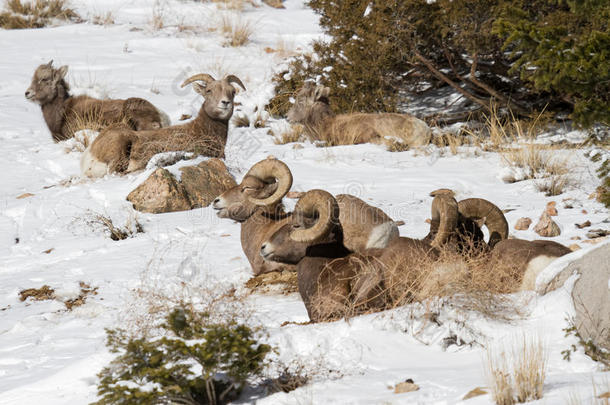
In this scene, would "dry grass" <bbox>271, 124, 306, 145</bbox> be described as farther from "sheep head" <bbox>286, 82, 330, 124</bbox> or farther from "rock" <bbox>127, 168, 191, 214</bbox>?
"rock" <bbox>127, 168, 191, 214</bbox>

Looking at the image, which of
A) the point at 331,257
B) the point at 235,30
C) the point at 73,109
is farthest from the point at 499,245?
the point at 235,30

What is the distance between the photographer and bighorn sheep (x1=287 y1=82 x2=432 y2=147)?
11984 millimetres

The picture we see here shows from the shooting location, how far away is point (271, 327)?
5.30 metres

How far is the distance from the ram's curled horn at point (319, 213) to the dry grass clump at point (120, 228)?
390 centimetres

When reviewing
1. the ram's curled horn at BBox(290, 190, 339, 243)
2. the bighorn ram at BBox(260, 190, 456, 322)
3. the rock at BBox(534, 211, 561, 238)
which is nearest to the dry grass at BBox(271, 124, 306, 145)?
the rock at BBox(534, 211, 561, 238)

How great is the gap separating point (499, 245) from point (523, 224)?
6.67ft

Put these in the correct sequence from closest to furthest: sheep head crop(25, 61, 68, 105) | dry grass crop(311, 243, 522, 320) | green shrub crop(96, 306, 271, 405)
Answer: green shrub crop(96, 306, 271, 405) → dry grass crop(311, 243, 522, 320) → sheep head crop(25, 61, 68, 105)

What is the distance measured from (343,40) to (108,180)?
574cm

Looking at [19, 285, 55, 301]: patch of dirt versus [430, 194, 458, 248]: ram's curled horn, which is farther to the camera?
[19, 285, 55, 301]: patch of dirt

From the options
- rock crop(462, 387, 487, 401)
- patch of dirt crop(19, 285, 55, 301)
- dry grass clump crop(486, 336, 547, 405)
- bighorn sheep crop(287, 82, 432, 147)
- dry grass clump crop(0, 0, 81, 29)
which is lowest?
patch of dirt crop(19, 285, 55, 301)

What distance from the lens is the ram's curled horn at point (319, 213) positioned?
550cm

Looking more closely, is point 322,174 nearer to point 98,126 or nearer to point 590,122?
point 98,126

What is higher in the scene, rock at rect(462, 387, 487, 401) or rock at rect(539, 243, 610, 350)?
rock at rect(539, 243, 610, 350)

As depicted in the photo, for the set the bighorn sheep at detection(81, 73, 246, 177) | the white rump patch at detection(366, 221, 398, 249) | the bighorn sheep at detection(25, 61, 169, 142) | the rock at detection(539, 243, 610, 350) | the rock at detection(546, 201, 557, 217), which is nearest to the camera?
the rock at detection(539, 243, 610, 350)
